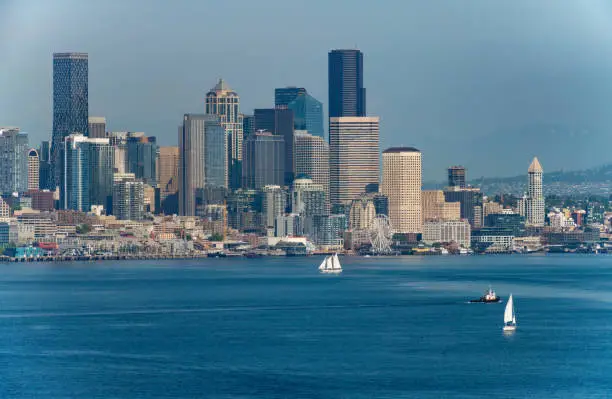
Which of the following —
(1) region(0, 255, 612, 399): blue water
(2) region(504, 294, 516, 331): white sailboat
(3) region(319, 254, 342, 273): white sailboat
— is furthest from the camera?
(3) region(319, 254, 342, 273): white sailboat

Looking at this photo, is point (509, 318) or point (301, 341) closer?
point (301, 341)

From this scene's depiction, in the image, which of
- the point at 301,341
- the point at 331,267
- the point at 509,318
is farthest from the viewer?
the point at 331,267

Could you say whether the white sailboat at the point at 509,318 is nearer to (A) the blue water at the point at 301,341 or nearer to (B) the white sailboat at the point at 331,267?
(A) the blue water at the point at 301,341

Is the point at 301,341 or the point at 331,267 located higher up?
the point at 331,267

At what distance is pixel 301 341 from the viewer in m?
66.5

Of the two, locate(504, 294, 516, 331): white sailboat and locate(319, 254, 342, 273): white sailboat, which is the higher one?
locate(319, 254, 342, 273): white sailboat

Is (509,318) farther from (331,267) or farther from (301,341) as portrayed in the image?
(331,267)

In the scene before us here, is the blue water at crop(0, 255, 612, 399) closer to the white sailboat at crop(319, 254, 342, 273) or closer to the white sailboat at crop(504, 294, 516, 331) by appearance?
the white sailboat at crop(504, 294, 516, 331)

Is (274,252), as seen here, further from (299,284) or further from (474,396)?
(474,396)

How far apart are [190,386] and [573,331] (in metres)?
23.0

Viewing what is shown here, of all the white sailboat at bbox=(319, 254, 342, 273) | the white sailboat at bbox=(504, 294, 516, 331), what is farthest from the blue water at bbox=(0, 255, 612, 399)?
the white sailboat at bbox=(319, 254, 342, 273)

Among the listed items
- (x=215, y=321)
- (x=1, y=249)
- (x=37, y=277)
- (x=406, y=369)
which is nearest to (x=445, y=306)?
(x=215, y=321)

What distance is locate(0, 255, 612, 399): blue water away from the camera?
54156mm

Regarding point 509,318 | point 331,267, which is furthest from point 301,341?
point 331,267
